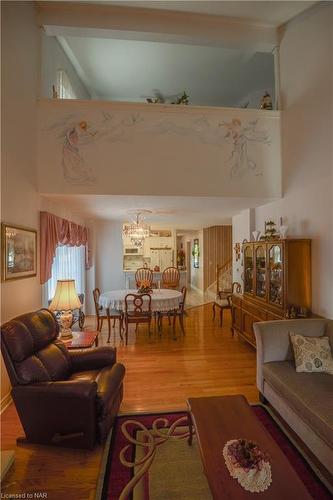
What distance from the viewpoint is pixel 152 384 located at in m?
3.10

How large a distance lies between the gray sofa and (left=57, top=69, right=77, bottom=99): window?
16.1 feet

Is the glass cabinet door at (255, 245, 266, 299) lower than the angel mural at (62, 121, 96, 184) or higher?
lower

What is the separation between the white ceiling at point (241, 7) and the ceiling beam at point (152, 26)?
0.30 feet

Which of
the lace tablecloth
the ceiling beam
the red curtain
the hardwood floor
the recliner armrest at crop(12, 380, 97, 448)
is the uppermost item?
the ceiling beam

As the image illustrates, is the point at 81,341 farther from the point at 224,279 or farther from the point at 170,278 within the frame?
the point at 224,279

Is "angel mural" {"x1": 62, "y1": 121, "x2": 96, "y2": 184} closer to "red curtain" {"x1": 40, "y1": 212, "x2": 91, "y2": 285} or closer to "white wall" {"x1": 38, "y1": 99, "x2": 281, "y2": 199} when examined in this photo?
"white wall" {"x1": 38, "y1": 99, "x2": 281, "y2": 199}

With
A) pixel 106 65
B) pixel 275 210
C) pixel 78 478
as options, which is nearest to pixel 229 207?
pixel 275 210

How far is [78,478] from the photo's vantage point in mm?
1802

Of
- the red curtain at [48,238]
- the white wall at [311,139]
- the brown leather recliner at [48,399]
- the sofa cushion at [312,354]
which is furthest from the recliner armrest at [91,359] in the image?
the white wall at [311,139]

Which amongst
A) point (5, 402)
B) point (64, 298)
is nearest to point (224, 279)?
point (64, 298)

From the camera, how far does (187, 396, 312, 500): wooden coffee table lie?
1242 mm

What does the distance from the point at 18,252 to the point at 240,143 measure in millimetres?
3260

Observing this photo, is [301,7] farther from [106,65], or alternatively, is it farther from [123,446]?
[123,446]

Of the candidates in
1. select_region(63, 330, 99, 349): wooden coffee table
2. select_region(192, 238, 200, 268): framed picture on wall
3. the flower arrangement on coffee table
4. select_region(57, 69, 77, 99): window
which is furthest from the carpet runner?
select_region(192, 238, 200, 268): framed picture on wall
